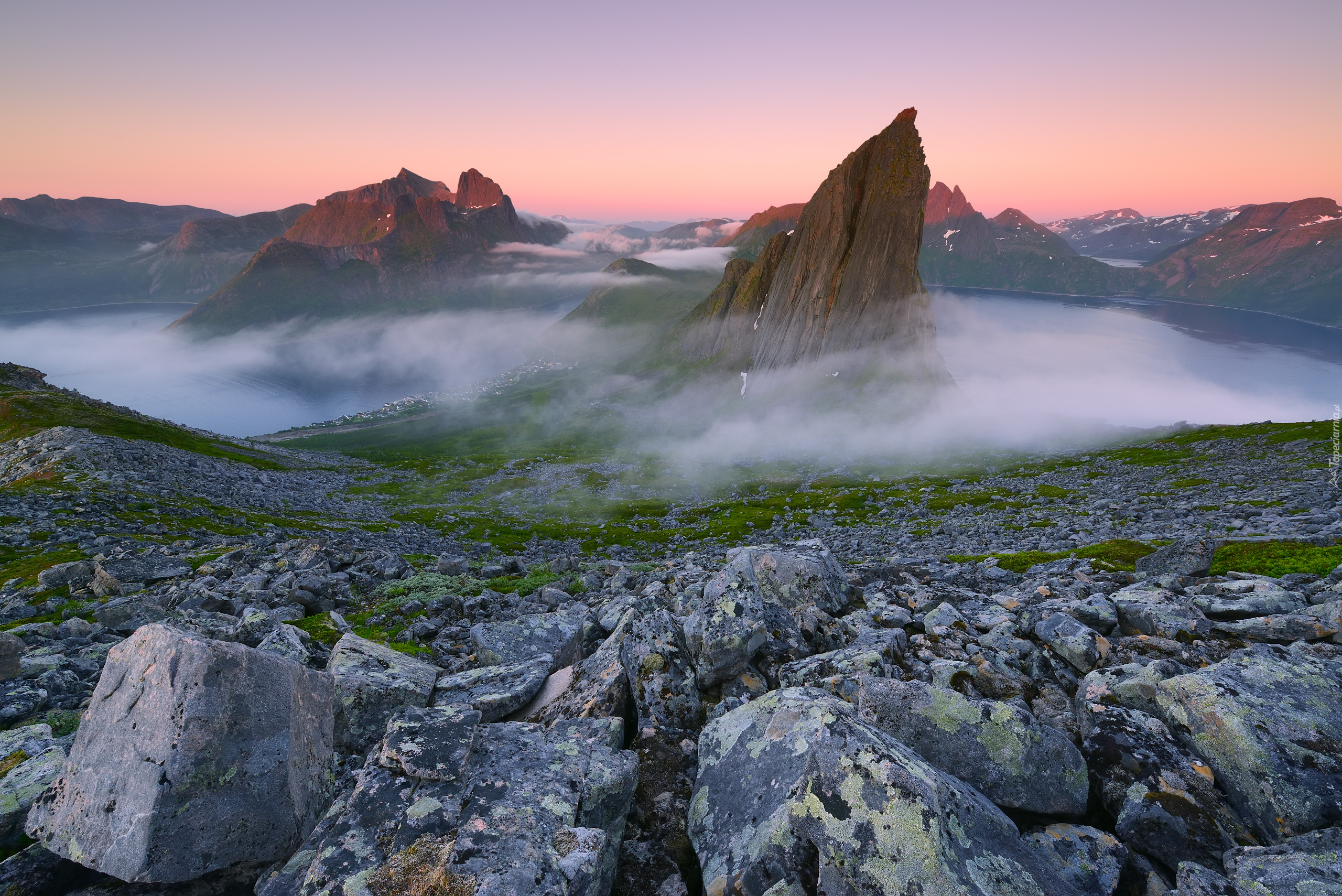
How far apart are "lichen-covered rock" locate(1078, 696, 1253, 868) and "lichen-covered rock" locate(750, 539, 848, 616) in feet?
24.7

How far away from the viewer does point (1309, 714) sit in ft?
24.2

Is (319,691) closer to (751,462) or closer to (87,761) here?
(87,761)

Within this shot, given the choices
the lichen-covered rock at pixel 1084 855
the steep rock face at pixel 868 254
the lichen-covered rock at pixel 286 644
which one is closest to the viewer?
the lichen-covered rock at pixel 1084 855

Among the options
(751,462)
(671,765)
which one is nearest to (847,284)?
(751,462)

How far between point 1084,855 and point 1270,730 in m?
3.41

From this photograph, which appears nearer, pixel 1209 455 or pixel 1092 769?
pixel 1092 769

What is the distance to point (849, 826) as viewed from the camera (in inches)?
221

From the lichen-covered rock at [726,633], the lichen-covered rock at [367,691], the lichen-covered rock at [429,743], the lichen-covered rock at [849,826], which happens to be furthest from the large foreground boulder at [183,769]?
the lichen-covered rock at [726,633]

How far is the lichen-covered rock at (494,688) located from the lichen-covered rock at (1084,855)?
7944 millimetres

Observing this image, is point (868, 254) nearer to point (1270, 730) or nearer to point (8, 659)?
point (1270, 730)

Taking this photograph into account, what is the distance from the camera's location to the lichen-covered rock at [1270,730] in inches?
252

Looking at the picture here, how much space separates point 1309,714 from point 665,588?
629 inches

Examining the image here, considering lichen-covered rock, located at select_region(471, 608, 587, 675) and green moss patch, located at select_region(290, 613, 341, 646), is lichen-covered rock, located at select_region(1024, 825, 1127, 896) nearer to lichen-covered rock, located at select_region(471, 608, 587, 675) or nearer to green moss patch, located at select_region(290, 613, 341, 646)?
lichen-covered rock, located at select_region(471, 608, 587, 675)

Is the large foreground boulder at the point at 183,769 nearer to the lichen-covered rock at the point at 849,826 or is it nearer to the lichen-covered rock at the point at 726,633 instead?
the lichen-covered rock at the point at 849,826
